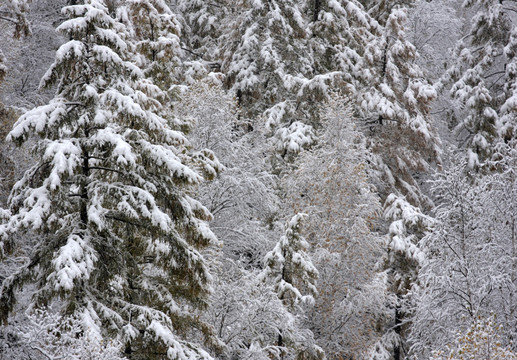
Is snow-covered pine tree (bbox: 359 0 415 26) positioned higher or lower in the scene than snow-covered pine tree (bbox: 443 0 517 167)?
higher

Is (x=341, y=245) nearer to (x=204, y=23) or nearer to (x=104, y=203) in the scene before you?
(x=104, y=203)

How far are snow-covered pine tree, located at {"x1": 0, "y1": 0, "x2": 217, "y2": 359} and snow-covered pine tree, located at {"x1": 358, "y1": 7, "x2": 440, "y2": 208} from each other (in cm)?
1286

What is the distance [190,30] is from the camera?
26.3m

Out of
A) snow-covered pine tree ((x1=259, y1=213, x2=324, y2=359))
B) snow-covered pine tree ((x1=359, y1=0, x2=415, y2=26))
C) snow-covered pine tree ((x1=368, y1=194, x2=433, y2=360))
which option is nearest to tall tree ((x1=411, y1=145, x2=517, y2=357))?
snow-covered pine tree ((x1=259, y1=213, x2=324, y2=359))

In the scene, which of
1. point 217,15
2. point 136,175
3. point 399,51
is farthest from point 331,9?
point 136,175

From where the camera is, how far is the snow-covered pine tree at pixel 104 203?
855 cm

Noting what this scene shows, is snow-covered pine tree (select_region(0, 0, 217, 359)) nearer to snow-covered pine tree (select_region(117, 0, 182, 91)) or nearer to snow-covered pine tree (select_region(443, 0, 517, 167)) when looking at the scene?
snow-covered pine tree (select_region(117, 0, 182, 91))

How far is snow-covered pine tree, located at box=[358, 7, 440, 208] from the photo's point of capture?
70.3 ft

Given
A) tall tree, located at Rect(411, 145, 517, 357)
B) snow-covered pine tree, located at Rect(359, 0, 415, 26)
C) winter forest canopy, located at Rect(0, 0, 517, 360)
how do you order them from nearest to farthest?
winter forest canopy, located at Rect(0, 0, 517, 360) → tall tree, located at Rect(411, 145, 517, 357) → snow-covered pine tree, located at Rect(359, 0, 415, 26)

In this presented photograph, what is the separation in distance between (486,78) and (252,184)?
14.7 metres

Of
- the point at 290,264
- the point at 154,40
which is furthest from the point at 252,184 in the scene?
the point at 154,40

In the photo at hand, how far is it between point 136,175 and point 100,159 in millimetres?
664

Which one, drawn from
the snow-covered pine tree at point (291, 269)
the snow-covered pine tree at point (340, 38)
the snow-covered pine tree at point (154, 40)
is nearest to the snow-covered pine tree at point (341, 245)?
the snow-covered pine tree at point (291, 269)

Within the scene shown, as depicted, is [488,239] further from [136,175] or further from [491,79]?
[491,79]
